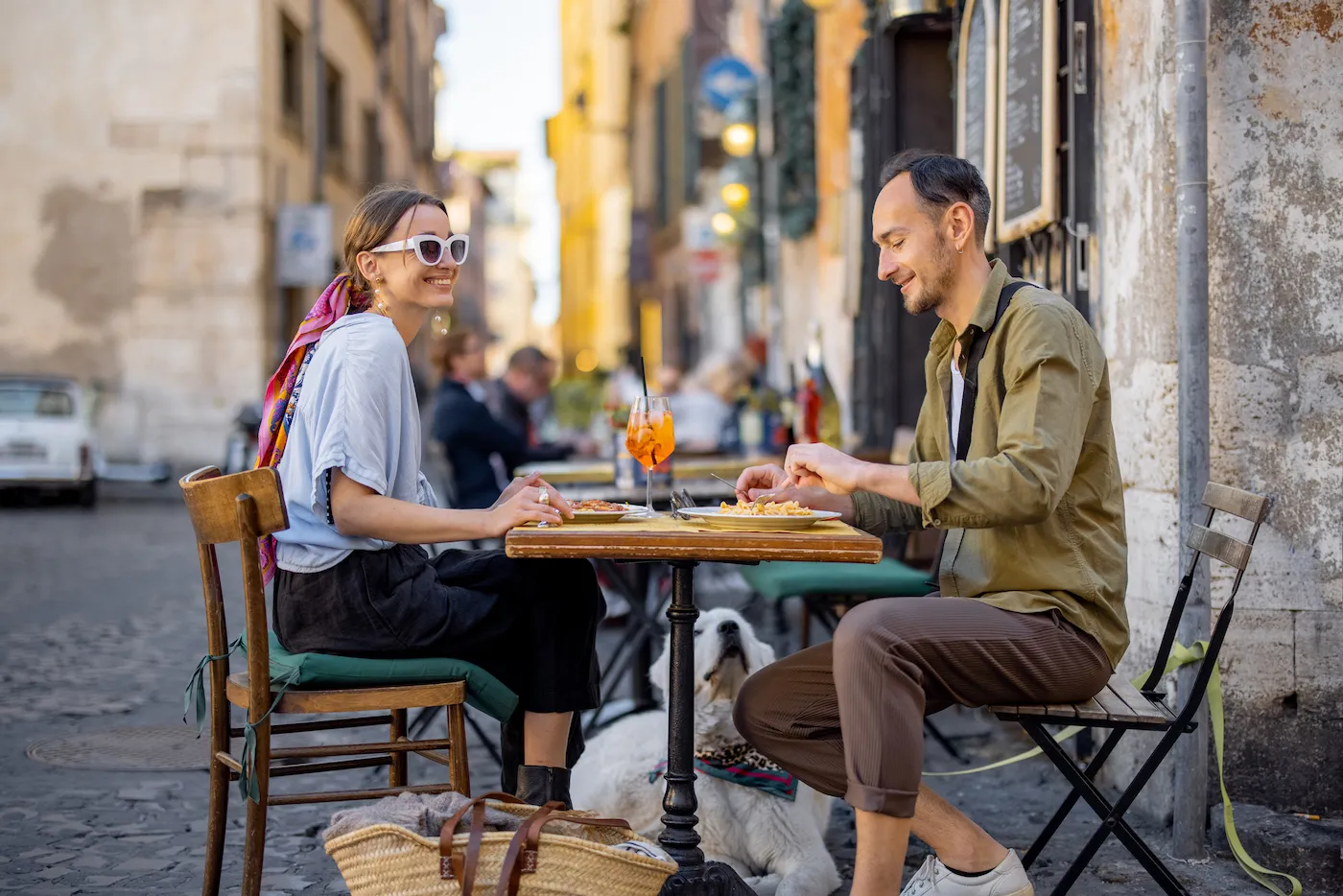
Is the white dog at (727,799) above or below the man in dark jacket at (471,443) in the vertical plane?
below

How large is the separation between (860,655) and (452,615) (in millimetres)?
1008

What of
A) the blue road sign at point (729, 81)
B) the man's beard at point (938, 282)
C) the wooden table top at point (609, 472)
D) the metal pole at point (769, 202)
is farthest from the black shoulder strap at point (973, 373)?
the blue road sign at point (729, 81)

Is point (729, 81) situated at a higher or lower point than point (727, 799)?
higher

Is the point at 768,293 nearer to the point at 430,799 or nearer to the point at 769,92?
the point at 769,92

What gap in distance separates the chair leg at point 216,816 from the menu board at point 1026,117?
11.6 ft

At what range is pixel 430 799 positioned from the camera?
3.30 m

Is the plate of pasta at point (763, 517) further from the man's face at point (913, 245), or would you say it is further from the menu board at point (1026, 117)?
the menu board at point (1026, 117)

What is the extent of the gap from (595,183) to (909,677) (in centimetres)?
5633

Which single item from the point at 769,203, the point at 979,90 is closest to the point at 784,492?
the point at 979,90

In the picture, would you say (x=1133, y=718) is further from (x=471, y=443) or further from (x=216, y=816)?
(x=471, y=443)

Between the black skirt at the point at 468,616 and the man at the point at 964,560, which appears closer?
the man at the point at 964,560

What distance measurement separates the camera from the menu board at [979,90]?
262 inches

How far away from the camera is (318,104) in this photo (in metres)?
24.6

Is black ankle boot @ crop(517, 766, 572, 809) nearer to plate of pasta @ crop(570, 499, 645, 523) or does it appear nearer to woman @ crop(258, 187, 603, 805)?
woman @ crop(258, 187, 603, 805)
